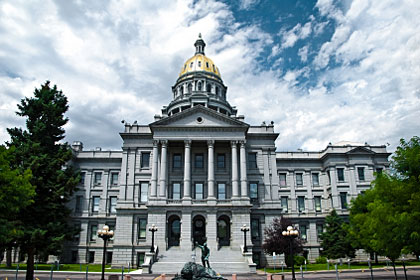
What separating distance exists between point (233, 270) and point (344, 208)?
25.2 m

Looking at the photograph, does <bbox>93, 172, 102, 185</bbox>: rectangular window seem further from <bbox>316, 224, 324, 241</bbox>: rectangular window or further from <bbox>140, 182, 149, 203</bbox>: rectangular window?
<bbox>316, 224, 324, 241</bbox>: rectangular window

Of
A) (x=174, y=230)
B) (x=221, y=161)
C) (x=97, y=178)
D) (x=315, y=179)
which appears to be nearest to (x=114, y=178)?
(x=97, y=178)

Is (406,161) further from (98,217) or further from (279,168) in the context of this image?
(98,217)

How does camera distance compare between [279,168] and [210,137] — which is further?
[279,168]

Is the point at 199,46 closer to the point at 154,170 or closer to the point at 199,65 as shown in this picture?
the point at 199,65

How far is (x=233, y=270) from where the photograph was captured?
32031 millimetres

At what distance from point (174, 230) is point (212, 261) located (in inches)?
320

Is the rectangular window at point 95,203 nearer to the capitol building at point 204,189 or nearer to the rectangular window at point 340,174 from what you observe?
the capitol building at point 204,189

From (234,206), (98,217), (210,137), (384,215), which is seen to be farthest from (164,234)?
(384,215)

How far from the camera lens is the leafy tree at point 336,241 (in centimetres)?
4084

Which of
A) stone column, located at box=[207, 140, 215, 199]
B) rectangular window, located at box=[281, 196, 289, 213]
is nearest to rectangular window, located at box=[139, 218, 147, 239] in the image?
stone column, located at box=[207, 140, 215, 199]

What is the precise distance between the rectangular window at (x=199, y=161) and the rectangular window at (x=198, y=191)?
2.43 metres

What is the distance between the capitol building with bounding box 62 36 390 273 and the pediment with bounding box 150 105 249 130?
5.1 inches

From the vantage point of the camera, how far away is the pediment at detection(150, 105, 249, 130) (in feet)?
138
